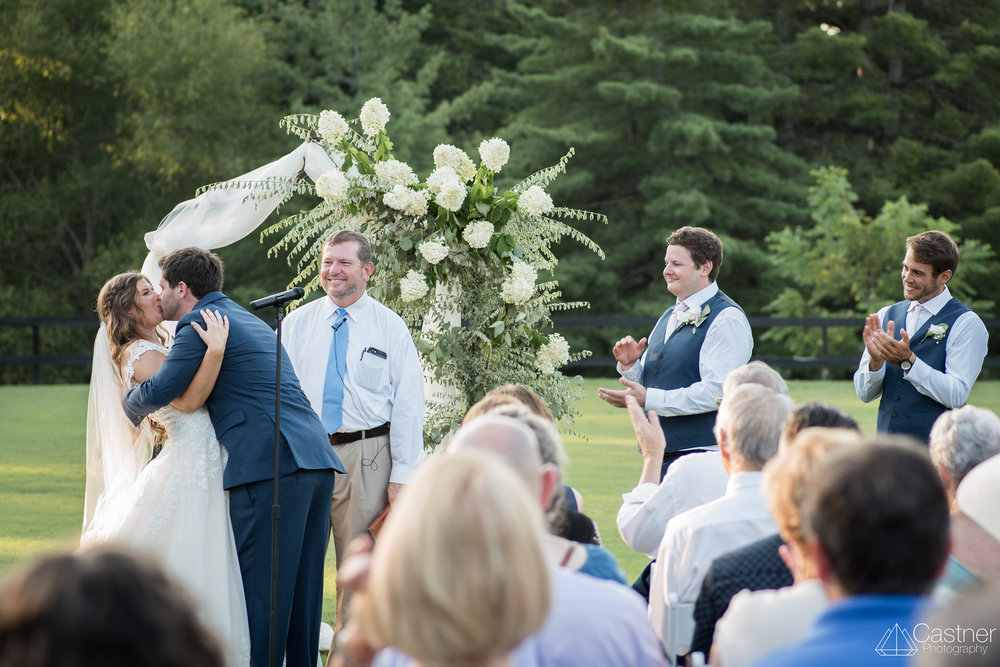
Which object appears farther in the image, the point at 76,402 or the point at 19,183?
the point at 19,183

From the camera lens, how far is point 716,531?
3.43 m

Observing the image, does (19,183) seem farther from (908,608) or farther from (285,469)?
(908,608)

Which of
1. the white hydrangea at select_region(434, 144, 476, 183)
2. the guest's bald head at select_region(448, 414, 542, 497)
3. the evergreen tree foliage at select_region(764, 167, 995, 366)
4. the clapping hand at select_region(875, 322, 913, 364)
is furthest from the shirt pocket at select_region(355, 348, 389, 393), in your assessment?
the evergreen tree foliage at select_region(764, 167, 995, 366)

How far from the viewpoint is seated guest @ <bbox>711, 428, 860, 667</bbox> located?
2.35 meters

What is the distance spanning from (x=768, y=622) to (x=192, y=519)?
332 cm

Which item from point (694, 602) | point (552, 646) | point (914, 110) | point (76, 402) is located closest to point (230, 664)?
point (694, 602)

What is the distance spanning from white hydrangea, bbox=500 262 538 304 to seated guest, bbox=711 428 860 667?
4.10 m

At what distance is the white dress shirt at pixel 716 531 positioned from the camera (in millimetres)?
3424

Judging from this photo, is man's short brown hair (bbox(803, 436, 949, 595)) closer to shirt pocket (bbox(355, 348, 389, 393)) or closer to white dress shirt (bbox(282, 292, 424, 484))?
white dress shirt (bbox(282, 292, 424, 484))

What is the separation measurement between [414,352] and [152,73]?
2752cm

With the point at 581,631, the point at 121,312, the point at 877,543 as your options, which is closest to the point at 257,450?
the point at 121,312

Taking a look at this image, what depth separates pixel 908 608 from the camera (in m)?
2.00

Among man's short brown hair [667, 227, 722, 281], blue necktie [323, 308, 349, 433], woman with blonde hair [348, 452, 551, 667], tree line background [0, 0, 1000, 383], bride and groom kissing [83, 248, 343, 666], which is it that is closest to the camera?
woman with blonde hair [348, 452, 551, 667]

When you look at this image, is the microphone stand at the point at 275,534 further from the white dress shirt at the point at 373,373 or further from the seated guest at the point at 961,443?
the seated guest at the point at 961,443
